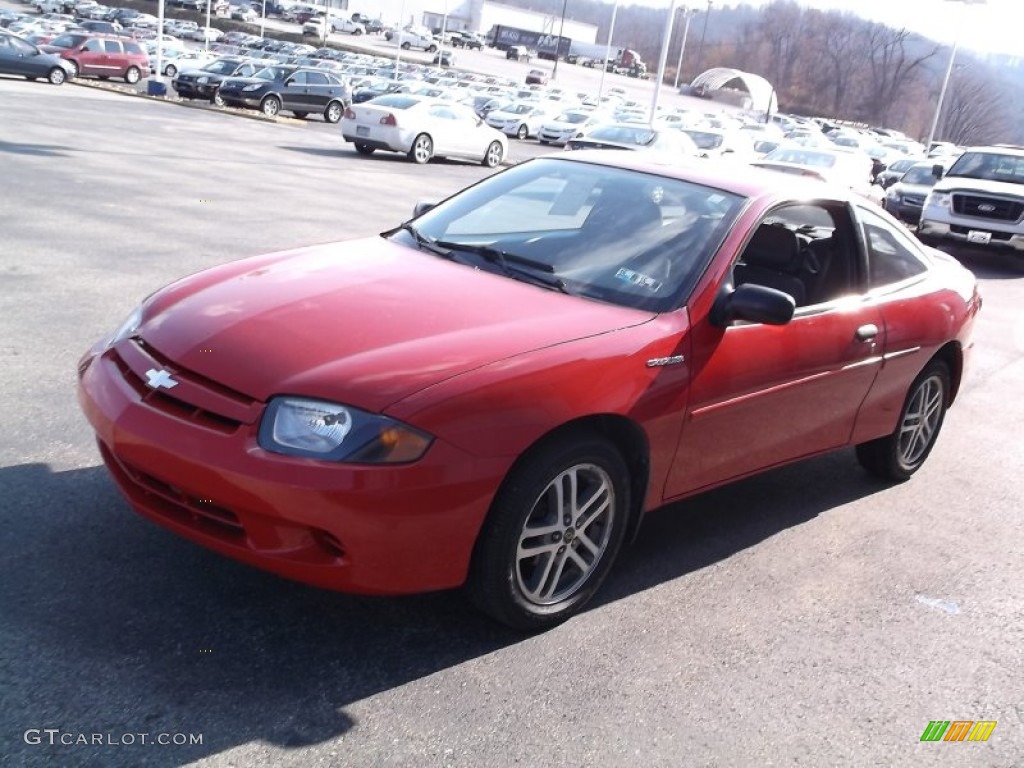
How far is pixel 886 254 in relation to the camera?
529 cm

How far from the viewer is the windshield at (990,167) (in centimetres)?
1789

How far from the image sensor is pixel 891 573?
460 cm

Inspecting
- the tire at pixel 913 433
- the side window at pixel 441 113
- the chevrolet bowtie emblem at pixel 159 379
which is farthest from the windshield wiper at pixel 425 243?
the side window at pixel 441 113

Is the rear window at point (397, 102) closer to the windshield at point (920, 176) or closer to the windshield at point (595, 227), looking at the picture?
the windshield at point (920, 176)

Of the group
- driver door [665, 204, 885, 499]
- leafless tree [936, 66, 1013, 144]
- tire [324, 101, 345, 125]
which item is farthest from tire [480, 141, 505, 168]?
leafless tree [936, 66, 1013, 144]

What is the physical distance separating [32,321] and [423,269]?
3668 millimetres

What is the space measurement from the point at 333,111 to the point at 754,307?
31.0 meters

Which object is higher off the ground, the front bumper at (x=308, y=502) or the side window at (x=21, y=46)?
the front bumper at (x=308, y=502)

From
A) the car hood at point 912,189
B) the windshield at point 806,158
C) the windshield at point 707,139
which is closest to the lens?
the windshield at point 806,158

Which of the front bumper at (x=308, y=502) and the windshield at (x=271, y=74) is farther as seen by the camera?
the windshield at (x=271, y=74)

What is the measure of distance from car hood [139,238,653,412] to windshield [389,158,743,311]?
0.21m

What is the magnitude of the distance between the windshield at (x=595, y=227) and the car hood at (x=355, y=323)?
21 centimetres

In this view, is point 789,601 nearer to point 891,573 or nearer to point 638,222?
point 891,573

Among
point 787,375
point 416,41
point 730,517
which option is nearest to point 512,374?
point 787,375
